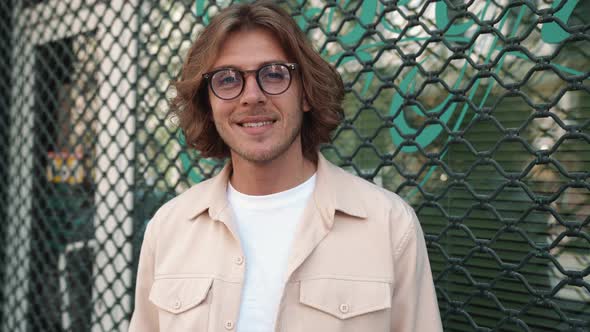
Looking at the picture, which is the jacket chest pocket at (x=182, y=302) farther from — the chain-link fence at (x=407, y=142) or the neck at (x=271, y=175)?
the chain-link fence at (x=407, y=142)

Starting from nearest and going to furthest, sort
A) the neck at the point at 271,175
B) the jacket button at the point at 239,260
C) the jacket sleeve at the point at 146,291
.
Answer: the jacket button at the point at 239,260, the neck at the point at 271,175, the jacket sleeve at the point at 146,291

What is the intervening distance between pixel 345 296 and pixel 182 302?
0.53 meters

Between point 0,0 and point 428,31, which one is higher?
point 0,0

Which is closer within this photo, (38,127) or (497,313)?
(497,313)

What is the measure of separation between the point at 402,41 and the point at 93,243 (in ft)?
8.70

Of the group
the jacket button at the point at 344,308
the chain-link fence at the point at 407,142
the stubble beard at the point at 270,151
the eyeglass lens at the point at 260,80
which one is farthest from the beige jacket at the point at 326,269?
Result: the chain-link fence at the point at 407,142

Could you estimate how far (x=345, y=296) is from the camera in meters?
1.61

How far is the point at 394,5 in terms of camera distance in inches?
92.6

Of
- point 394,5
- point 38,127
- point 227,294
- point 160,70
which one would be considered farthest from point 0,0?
point 227,294

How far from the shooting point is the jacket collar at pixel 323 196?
1.71 metres

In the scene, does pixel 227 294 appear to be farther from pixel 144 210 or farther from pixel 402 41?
pixel 144 210

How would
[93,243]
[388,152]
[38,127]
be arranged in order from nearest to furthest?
[388,152] < [93,243] < [38,127]

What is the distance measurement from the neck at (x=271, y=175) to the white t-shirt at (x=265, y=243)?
22mm

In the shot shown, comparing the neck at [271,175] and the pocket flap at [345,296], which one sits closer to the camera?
Answer: the pocket flap at [345,296]
